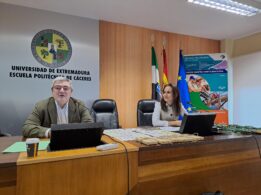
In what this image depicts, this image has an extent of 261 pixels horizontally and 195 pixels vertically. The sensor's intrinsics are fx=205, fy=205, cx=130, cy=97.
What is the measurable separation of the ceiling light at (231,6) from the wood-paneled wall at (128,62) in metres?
1.32

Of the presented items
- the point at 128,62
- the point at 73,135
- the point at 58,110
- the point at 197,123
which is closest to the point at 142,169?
the point at 73,135

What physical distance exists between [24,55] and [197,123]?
2.54 metres

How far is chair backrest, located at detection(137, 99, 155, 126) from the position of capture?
322 cm

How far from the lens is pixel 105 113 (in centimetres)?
316

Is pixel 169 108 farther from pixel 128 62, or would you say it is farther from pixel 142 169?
pixel 128 62

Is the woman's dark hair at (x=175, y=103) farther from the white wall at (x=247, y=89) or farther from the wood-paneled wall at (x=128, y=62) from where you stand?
the white wall at (x=247, y=89)

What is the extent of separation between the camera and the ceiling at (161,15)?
278 centimetres

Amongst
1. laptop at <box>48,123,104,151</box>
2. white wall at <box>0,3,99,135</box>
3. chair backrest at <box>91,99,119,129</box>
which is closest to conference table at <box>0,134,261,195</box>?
laptop at <box>48,123,104,151</box>

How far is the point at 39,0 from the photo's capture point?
2.70 meters

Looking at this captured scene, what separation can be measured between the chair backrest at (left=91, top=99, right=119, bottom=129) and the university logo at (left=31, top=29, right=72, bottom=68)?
0.83 m

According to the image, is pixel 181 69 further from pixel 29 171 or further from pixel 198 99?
pixel 29 171

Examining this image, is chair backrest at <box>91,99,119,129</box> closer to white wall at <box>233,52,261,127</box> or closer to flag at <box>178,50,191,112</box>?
flag at <box>178,50,191,112</box>

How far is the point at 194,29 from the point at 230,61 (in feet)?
4.00

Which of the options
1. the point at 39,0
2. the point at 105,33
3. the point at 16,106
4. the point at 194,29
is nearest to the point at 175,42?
the point at 194,29
